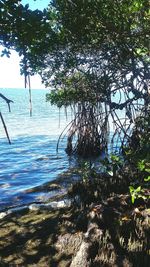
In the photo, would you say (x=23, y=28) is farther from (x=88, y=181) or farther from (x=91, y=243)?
(x=88, y=181)

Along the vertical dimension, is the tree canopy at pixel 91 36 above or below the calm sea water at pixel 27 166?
above

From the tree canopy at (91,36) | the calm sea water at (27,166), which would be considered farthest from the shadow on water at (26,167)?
the tree canopy at (91,36)

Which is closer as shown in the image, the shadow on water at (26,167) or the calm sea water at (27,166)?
the calm sea water at (27,166)

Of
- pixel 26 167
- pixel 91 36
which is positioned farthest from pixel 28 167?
pixel 91 36

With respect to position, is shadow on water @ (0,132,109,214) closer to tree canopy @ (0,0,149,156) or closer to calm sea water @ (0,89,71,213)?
calm sea water @ (0,89,71,213)

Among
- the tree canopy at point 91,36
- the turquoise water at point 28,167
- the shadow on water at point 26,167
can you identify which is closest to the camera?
the tree canopy at point 91,36

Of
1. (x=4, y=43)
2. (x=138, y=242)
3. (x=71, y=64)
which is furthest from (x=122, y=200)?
(x=71, y=64)

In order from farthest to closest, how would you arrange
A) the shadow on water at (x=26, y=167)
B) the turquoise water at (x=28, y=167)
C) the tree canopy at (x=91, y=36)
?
the shadow on water at (x=26, y=167)
the turquoise water at (x=28, y=167)
the tree canopy at (x=91, y=36)

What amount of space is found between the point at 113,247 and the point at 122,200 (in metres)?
1.14

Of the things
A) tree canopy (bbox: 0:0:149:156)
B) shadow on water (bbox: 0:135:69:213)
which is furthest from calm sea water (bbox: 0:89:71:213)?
tree canopy (bbox: 0:0:149:156)

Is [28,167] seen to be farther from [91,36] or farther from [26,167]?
[91,36]

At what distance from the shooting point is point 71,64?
9586 millimetres

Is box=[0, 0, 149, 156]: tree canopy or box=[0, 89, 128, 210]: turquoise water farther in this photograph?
box=[0, 89, 128, 210]: turquoise water

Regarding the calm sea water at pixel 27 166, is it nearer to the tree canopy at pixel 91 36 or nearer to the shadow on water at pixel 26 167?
the shadow on water at pixel 26 167
